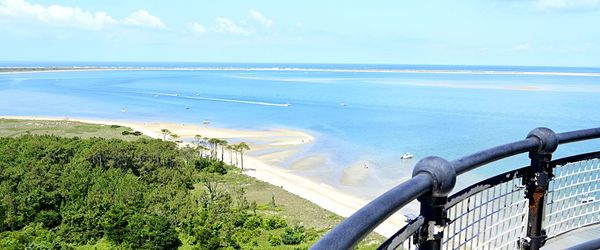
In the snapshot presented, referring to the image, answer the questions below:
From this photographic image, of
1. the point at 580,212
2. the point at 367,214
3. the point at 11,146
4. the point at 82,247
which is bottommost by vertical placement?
the point at 82,247

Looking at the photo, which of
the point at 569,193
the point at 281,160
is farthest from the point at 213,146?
the point at 569,193

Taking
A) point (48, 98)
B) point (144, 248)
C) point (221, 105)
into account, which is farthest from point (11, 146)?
point (48, 98)

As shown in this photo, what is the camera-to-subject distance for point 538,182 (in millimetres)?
2857

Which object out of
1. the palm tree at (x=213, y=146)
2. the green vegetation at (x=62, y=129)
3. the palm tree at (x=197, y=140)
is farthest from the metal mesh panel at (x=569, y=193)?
the green vegetation at (x=62, y=129)

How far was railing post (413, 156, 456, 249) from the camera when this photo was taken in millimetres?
1802

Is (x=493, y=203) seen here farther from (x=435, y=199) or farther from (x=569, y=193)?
(x=569, y=193)

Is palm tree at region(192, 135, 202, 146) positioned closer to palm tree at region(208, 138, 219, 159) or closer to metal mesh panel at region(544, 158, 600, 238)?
palm tree at region(208, 138, 219, 159)

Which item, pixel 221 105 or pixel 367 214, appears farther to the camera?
pixel 221 105

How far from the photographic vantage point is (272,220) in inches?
843

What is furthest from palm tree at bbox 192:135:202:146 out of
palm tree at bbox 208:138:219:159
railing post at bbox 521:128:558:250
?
railing post at bbox 521:128:558:250

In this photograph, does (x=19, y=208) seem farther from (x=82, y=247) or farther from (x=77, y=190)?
(x=82, y=247)

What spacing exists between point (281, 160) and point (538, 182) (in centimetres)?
3394

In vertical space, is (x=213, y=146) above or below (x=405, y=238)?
below

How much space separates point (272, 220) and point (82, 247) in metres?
7.76
